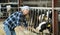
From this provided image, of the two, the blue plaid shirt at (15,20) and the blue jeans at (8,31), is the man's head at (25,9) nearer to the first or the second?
the blue plaid shirt at (15,20)

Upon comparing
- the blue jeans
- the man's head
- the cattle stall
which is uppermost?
the man's head

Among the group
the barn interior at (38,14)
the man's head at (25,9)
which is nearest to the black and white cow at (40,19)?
the barn interior at (38,14)

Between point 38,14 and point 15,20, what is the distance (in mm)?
397

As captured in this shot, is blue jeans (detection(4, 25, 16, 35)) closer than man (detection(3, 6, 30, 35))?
No

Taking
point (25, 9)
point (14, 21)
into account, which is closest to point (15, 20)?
point (14, 21)

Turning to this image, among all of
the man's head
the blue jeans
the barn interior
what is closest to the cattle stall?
the barn interior

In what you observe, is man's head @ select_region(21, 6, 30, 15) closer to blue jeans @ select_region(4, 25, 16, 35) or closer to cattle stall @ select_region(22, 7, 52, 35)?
cattle stall @ select_region(22, 7, 52, 35)

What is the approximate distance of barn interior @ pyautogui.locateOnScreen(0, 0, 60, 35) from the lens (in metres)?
2.43

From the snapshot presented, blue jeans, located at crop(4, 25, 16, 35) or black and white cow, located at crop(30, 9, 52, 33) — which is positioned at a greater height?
black and white cow, located at crop(30, 9, 52, 33)

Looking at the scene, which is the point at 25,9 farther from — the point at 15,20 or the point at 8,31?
the point at 8,31

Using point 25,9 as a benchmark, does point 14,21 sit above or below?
below

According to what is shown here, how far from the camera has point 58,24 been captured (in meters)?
2.40

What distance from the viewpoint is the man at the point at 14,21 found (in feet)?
7.63

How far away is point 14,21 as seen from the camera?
94.3 inches
